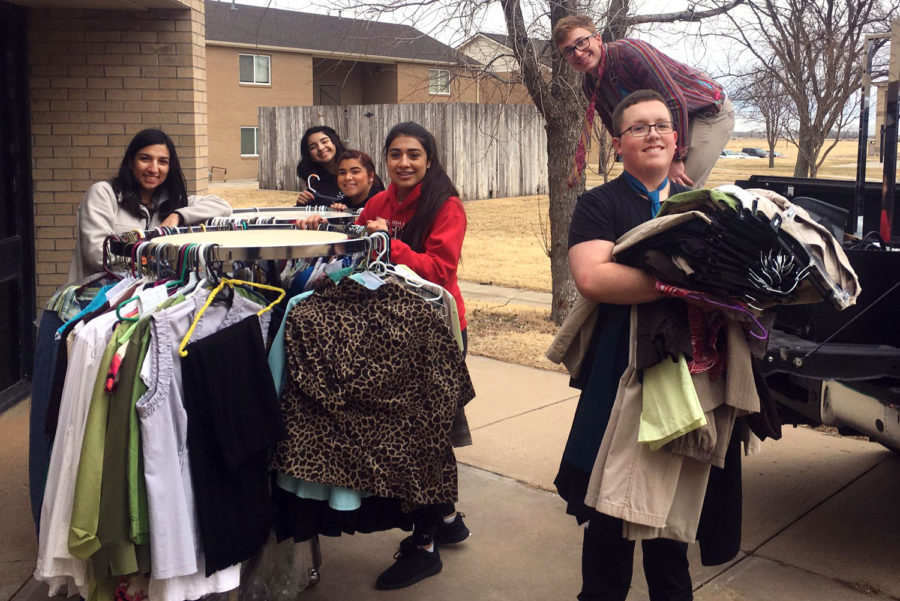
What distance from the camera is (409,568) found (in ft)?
12.3

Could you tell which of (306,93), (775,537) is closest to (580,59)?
(775,537)

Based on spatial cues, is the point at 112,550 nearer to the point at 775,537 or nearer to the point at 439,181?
the point at 439,181

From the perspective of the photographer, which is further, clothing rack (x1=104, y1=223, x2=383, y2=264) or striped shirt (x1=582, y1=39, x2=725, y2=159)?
striped shirt (x1=582, y1=39, x2=725, y2=159)

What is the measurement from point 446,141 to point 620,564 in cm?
2004

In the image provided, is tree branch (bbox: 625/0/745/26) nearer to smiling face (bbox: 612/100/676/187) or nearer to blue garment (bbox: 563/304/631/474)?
smiling face (bbox: 612/100/676/187)

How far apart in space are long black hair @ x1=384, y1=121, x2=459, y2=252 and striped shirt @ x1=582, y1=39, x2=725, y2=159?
878mm

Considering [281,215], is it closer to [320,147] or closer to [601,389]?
[320,147]

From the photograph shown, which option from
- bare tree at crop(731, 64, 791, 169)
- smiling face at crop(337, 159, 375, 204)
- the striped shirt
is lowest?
smiling face at crop(337, 159, 375, 204)

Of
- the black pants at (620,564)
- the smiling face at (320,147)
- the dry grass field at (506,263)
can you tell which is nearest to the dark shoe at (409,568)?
the black pants at (620,564)

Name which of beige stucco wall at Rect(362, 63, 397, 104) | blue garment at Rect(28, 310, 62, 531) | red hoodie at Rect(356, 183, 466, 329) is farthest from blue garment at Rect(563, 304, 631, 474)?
beige stucco wall at Rect(362, 63, 397, 104)

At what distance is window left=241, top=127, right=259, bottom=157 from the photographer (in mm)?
33938

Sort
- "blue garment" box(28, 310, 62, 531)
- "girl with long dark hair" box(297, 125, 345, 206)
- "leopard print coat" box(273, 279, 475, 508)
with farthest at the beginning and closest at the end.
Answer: "girl with long dark hair" box(297, 125, 345, 206), "blue garment" box(28, 310, 62, 531), "leopard print coat" box(273, 279, 475, 508)

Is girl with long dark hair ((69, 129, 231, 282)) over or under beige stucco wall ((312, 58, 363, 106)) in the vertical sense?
under

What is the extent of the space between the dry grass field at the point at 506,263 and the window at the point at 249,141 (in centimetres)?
606
